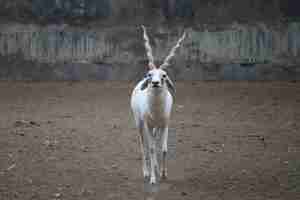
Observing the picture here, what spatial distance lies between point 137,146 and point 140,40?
763 centimetres

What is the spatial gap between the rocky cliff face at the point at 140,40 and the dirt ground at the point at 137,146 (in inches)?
63.0

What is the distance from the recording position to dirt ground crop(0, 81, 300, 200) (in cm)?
523

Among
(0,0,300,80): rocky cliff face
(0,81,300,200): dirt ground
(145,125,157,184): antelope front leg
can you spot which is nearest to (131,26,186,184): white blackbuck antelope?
(145,125,157,184): antelope front leg

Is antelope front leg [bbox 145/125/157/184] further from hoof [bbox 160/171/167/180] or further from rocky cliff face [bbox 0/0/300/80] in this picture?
rocky cliff face [bbox 0/0/300/80]

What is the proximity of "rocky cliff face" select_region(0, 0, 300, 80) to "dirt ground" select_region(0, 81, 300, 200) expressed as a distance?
1601 mm

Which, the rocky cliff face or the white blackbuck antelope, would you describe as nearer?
the white blackbuck antelope

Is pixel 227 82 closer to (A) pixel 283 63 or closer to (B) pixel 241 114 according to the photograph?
(A) pixel 283 63

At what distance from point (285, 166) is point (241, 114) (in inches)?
153

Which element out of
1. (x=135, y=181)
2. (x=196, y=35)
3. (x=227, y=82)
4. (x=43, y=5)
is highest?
(x=43, y=5)

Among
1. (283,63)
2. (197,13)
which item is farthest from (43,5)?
(283,63)

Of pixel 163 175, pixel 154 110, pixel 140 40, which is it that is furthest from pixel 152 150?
pixel 140 40

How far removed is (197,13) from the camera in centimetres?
1480

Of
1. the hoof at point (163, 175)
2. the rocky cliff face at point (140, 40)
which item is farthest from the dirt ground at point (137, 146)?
the rocky cliff face at point (140, 40)

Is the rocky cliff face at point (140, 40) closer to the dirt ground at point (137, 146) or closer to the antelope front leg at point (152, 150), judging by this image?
the dirt ground at point (137, 146)
